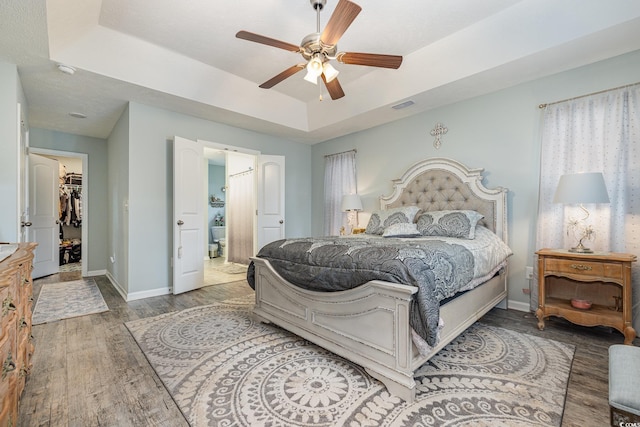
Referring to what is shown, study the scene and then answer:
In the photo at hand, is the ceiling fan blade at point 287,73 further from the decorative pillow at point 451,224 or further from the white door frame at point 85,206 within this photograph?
the white door frame at point 85,206

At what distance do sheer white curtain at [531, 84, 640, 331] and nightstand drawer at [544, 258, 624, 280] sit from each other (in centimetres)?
44

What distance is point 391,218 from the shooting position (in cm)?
360

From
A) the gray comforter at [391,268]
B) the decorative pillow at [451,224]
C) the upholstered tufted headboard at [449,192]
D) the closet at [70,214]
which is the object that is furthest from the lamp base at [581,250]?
the closet at [70,214]

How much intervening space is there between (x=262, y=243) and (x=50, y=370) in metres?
3.05

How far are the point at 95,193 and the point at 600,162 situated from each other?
695 centimetres

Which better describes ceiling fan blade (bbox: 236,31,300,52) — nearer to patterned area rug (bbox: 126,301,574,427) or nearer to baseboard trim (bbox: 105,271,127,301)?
patterned area rug (bbox: 126,301,574,427)

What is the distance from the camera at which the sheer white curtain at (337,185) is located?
16.1ft

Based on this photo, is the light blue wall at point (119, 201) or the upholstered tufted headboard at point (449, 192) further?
the light blue wall at point (119, 201)

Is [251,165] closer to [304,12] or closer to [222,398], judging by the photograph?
[304,12]

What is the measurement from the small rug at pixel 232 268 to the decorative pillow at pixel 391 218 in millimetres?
2696

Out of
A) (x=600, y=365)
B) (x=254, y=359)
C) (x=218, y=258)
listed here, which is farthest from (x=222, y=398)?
(x=218, y=258)

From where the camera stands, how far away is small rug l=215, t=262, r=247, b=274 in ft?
17.3

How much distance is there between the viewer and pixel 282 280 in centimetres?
244

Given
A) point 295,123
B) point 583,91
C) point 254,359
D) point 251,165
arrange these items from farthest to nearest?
point 251,165
point 295,123
point 583,91
point 254,359
